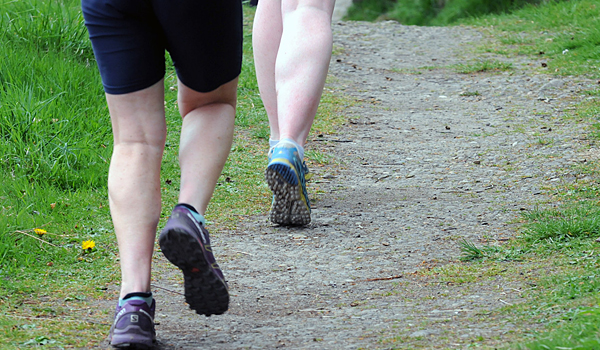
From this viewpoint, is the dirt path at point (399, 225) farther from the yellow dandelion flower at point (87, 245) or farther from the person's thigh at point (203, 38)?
the person's thigh at point (203, 38)

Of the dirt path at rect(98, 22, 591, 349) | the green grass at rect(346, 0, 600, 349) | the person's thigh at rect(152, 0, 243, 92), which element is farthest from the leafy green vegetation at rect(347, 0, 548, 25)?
the person's thigh at rect(152, 0, 243, 92)

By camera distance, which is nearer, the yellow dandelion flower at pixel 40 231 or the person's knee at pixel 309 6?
the yellow dandelion flower at pixel 40 231

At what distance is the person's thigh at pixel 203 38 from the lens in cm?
177

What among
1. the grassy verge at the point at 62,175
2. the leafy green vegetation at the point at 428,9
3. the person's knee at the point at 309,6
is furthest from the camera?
the leafy green vegetation at the point at 428,9

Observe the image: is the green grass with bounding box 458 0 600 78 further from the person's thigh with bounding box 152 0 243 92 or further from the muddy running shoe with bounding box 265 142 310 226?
the person's thigh with bounding box 152 0 243 92

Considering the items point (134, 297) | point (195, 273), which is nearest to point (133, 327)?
point (134, 297)

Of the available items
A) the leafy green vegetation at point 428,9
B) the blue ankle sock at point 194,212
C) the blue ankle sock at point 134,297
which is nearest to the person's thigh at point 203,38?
the blue ankle sock at point 194,212

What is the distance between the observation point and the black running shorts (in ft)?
5.81

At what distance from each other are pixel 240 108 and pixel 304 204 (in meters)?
2.24

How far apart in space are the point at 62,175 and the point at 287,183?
124cm

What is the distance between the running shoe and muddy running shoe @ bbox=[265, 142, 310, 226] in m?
0.86

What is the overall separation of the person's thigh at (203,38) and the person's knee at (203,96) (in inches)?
1.1

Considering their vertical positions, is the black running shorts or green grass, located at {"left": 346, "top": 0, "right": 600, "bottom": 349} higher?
the black running shorts

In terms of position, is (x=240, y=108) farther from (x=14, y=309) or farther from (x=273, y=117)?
(x=14, y=309)
